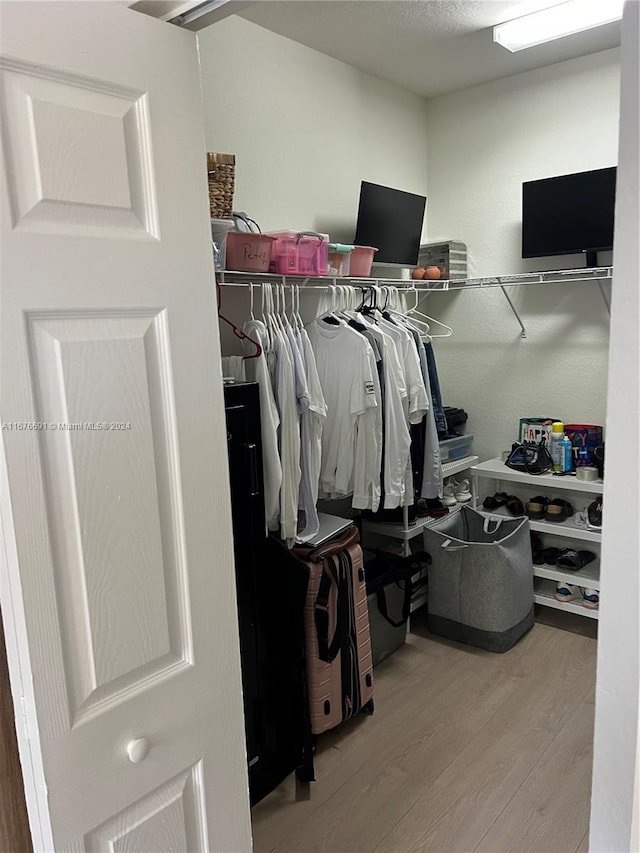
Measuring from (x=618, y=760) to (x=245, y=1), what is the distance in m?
1.17

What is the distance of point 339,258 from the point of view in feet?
9.09

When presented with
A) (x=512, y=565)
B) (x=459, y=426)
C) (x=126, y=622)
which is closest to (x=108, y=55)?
(x=126, y=622)

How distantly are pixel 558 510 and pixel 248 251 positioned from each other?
204 centimetres

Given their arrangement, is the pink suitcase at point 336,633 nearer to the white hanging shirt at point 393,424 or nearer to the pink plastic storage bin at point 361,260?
the white hanging shirt at point 393,424

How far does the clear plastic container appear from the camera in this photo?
2705 millimetres

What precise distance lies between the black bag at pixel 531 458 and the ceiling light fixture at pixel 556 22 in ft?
5.96

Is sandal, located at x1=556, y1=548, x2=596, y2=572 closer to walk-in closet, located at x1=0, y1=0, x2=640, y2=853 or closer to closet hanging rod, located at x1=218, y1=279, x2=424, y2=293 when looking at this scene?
walk-in closet, located at x1=0, y1=0, x2=640, y2=853

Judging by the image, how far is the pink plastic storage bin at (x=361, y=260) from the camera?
2828 millimetres

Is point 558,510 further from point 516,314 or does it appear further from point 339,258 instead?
point 339,258

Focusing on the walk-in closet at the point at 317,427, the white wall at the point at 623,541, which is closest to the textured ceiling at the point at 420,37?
the walk-in closet at the point at 317,427

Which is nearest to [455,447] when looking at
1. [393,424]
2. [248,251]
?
[393,424]

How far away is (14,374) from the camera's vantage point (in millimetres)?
851

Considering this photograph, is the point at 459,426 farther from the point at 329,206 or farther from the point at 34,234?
the point at 34,234

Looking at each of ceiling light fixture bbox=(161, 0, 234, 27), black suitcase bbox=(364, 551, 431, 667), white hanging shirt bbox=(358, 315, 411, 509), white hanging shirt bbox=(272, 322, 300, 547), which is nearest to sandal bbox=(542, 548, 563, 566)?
black suitcase bbox=(364, 551, 431, 667)
